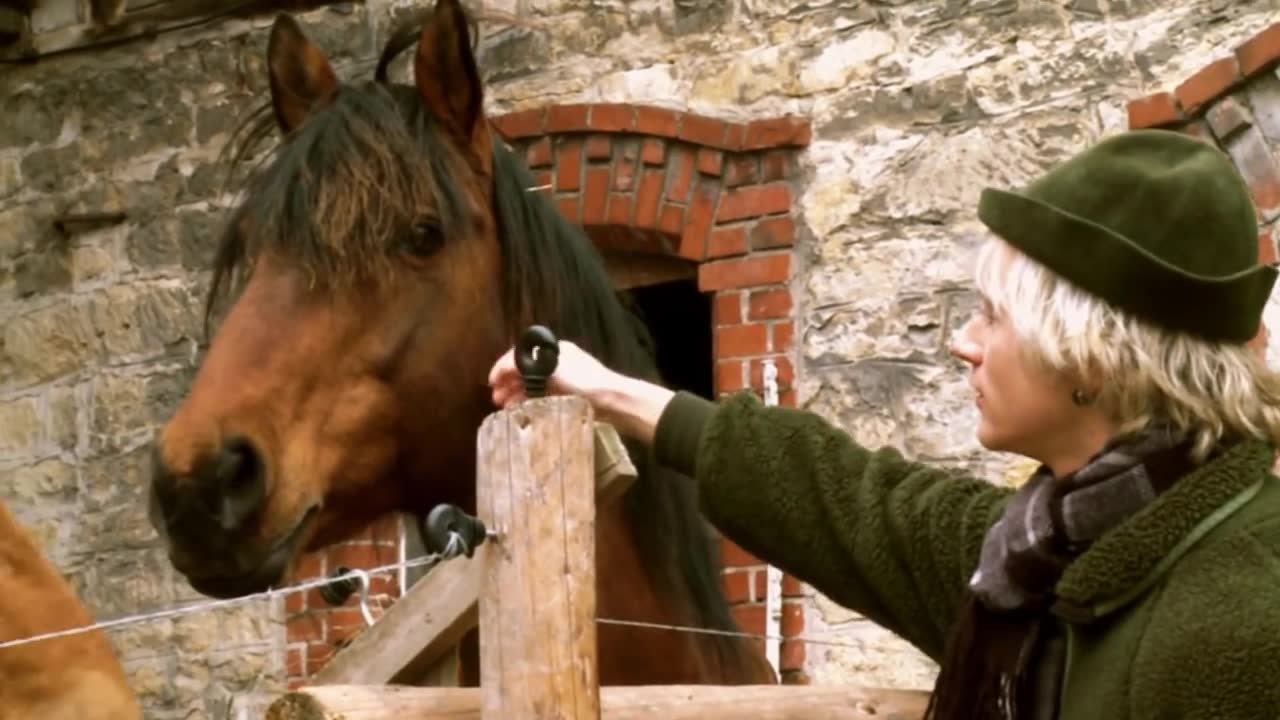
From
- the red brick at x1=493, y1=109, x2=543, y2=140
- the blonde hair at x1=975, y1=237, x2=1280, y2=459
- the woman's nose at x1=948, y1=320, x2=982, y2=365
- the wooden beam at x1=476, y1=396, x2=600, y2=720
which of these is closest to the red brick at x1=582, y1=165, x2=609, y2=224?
the red brick at x1=493, y1=109, x2=543, y2=140

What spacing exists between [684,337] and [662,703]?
4677 millimetres

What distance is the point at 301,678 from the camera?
6160 mm

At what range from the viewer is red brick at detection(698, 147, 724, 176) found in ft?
18.7

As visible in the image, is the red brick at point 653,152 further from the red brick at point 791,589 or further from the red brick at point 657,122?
the red brick at point 791,589

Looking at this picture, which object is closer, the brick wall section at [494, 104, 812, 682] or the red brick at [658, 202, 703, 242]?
the brick wall section at [494, 104, 812, 682]

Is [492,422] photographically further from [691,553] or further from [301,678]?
[301,678]

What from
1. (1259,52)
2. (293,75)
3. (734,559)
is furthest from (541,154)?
(293,75)

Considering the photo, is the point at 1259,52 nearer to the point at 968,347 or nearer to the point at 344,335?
the point at 344,335

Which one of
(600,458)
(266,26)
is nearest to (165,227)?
(266,26)

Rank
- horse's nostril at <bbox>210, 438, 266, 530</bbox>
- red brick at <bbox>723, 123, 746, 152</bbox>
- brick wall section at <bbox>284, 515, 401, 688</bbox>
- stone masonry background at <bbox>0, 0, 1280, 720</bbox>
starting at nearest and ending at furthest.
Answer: horse's nostril at <bbox>210, 438, 266, 530</bbox> → stone masonry background at <bbox>0, 0, 1280, 720</bbox> → red brick at <bbox>723, 123, 746, 152</bbox> → brick wall section at <bbox>284, 515, 401, 688</bbox>

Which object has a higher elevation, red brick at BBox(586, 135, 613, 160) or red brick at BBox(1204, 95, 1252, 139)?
red brick at BBox(586, 135, 613, 160)

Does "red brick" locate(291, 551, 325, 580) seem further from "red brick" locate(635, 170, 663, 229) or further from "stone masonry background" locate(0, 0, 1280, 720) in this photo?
"red brick" locate(635, 170, 663, 229)

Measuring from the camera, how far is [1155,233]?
232cm

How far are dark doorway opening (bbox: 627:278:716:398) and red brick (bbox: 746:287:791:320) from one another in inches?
58.0
